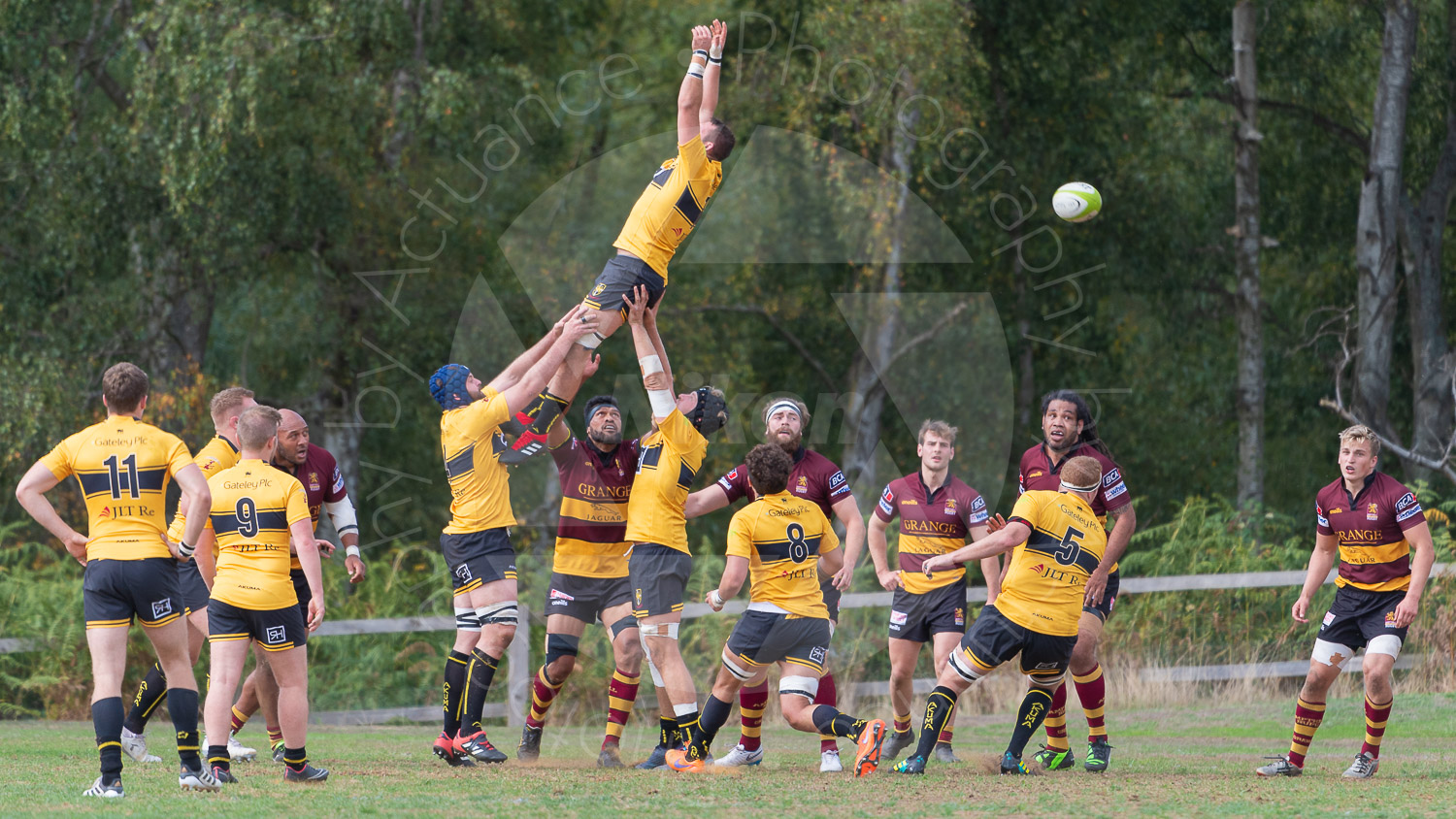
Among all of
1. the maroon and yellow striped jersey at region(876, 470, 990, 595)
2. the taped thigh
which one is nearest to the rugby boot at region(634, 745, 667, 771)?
the maroon and yellow striped jersey at region(876, 470, 990, 595)

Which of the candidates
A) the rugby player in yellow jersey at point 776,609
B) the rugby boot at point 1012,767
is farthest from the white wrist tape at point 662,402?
the rugby boot at point 1012,767

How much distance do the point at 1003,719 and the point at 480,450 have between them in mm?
5723

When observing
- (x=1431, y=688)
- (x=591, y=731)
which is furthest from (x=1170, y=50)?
(x=591, y=731)

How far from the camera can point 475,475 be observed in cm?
809

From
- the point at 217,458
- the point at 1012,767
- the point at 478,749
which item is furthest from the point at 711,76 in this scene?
the point at 1012,767

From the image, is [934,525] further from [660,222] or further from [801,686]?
[660,222]

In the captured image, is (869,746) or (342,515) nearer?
(869,746)

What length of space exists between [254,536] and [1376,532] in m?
6.06

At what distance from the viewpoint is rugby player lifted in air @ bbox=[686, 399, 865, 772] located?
8.00 meters

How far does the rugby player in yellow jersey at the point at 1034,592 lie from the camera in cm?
730

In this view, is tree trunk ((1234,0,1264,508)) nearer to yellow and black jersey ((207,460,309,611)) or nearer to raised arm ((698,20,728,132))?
raised arm ((698,20,728,132))

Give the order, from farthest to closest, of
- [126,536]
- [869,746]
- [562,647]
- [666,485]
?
1. [562,647]
2. [666,485]
3. [869,746]
4. [126,536]

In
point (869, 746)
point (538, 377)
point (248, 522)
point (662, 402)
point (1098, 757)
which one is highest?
point (538, 377)

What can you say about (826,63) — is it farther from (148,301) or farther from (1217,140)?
(148,301)
